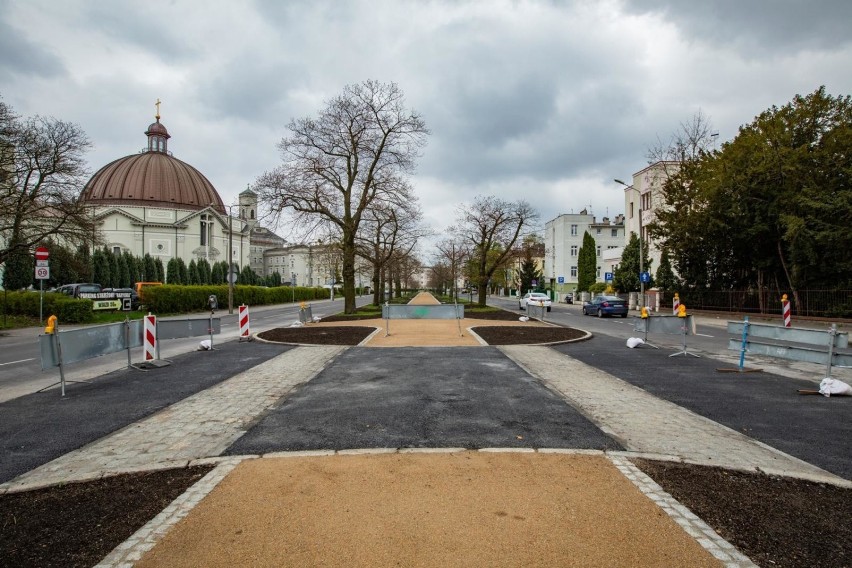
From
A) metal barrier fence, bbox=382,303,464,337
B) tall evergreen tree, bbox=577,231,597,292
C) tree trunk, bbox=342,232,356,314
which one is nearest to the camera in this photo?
metal barrier fence, bbox=382,303,464,337

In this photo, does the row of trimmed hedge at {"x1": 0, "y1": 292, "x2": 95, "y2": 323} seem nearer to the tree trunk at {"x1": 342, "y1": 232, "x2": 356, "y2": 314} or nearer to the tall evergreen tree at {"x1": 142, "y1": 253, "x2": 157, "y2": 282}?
the tree trunk at {"x1": 342, "y1": 232, "x2": 356, "y2": 314}

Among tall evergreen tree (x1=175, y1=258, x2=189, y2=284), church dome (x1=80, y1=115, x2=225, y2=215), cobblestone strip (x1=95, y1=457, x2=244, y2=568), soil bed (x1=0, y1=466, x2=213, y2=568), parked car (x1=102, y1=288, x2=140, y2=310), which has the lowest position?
soil bed (x1=0, y1=466, x2=213, y2=568)

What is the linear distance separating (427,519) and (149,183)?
99.7 meters

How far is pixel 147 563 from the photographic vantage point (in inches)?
115

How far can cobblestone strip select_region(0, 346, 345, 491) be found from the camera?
457cm

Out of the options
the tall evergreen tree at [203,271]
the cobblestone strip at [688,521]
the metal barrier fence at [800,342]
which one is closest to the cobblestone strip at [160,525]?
the cobblestone strip at [688,521]

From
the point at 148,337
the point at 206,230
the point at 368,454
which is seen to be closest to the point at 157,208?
the point at 206,230

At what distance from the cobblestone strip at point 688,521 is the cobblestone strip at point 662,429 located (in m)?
0.80

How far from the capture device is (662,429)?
5.86 m

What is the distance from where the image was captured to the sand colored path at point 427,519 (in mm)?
2965

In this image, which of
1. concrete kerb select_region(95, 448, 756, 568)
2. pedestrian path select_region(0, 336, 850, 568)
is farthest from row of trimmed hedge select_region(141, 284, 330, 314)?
concrete kerb select_region(95, 448, 756, 568)

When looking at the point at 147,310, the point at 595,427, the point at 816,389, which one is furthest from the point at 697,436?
the point at 147,310

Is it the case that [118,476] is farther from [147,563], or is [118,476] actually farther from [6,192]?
[6,192]

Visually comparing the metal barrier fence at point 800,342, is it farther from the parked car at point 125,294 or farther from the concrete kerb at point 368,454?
the parked car at point 125,294
